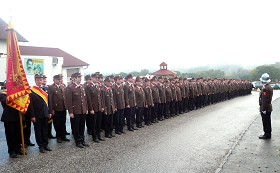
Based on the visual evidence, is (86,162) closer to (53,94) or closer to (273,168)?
(53,94)

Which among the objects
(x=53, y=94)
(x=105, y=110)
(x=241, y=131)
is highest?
(x=53, y=94)

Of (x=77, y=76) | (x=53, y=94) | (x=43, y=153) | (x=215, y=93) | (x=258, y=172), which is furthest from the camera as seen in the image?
(x=215, y=93)

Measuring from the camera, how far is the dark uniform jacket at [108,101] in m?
8.66

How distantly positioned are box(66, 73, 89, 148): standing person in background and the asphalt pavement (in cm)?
32

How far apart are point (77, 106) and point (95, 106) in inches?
29.8

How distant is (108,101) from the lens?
28.4 ft

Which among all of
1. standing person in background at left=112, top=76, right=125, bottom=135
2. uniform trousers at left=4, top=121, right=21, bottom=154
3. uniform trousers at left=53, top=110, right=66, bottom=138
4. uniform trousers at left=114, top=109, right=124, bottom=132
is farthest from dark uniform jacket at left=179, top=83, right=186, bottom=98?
uniform trousers at left=4, top=121, right=21, bottom=154

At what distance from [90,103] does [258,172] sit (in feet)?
14.9

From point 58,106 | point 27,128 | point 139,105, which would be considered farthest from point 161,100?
point 27,128

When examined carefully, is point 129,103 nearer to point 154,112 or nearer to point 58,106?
point 154,112

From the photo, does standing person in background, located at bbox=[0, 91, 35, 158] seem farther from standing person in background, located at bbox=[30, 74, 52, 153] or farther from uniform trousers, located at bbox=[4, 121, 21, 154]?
standing person in background, located at bbox=[30, 74, 52, 153]

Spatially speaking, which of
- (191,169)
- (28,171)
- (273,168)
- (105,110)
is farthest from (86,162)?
(273,168)

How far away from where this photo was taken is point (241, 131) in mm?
9500

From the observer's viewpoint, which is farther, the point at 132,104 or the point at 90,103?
the point at 132,104
